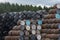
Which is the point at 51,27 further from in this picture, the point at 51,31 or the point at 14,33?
the point at 14,33

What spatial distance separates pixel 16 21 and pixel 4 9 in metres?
1.80

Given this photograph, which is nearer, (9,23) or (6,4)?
(9,23)

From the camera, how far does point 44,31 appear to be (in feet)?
20.3

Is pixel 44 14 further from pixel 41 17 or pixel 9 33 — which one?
pixel 9 33

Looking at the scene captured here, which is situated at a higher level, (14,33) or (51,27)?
(51,27)

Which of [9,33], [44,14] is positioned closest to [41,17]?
[44,14]

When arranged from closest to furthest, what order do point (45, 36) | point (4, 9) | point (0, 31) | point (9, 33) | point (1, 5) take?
1. point (45, 36)
2. point (9, 33)
3. point (0, 31)
4. point (4, 9)
5. point (1, 5)

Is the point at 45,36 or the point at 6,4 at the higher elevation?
the point at 6,4

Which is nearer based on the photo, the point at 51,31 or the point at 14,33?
the point at 51,31

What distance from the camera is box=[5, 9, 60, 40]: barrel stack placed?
600 centimetres

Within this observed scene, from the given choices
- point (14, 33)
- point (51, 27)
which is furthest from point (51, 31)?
point (14, 33)

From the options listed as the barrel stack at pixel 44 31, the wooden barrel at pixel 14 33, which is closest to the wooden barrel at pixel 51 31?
the barrel stack at pixel 44 31

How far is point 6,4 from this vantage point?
9906 millimetres

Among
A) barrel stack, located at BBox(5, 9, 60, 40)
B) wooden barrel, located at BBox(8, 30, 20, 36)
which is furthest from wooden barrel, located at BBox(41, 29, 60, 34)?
wooden barrel, located at BBox(8, 30, 20, 36)
